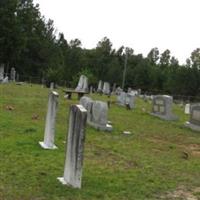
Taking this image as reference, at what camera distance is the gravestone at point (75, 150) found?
24.4ft

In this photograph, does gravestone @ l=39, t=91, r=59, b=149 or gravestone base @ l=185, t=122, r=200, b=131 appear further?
gravestone base @ l=185, t=122, r=200, b=131

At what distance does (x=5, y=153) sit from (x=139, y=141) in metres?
5.10

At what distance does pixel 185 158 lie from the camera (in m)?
11.5

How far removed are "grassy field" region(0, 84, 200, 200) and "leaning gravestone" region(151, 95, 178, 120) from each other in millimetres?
8143

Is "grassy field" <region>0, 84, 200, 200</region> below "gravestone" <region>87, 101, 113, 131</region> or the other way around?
below

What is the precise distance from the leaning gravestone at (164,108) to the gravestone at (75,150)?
52.2 feet

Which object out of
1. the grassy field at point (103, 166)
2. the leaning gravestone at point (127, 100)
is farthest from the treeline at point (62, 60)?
the grassy field at point (103, 166)

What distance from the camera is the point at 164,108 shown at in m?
23.6

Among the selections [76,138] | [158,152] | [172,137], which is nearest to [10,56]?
[172,137]

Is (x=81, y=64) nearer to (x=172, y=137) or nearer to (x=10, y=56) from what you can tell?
(x=10, y=56)

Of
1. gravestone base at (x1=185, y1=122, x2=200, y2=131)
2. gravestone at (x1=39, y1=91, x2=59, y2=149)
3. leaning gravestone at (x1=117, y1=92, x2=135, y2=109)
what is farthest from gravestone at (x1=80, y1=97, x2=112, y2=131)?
leaning gravestone at (x1=117, y1=92, x2=135, y2=109)

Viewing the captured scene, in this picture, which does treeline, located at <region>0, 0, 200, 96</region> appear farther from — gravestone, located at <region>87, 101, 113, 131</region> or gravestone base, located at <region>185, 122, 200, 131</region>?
gravestone, located at <region>87, 101, 113, 131</region>

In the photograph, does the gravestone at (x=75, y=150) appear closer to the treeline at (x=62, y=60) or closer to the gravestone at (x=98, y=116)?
the gravestone at (x=98, y=116)

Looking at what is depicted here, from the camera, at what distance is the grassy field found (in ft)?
23.9
